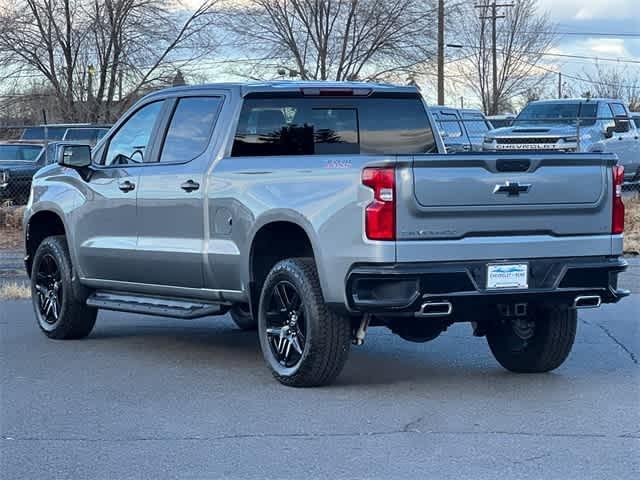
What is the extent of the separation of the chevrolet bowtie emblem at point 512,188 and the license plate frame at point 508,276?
16.4 inches

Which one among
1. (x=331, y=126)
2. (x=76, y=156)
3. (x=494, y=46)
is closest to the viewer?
(x=331, y=126)

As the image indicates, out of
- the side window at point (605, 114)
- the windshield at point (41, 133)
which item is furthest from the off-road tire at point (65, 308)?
the windshield at point (41, 133)

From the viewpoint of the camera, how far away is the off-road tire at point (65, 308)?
9633 mm

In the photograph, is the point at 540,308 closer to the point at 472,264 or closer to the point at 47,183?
the point at 472,264

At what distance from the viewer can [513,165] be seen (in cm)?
724

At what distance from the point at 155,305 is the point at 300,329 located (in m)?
1.61

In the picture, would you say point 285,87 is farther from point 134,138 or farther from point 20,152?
point 20,152

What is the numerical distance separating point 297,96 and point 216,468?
343 cm

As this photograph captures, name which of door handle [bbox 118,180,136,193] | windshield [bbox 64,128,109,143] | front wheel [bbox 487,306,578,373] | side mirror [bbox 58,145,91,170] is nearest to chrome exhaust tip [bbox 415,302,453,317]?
front wheel [bbox 487,306,578,373]

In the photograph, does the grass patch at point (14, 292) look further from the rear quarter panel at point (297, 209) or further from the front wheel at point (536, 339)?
the front wheel at point (536, 339)

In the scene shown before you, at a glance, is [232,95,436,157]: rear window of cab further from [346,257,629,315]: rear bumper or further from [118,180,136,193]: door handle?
[346,257,629,315]: rear bumper

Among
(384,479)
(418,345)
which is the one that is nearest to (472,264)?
(384,479)

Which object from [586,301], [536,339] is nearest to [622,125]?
[536,339]

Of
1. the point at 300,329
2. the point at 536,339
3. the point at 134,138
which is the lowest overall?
the point at 536,339
